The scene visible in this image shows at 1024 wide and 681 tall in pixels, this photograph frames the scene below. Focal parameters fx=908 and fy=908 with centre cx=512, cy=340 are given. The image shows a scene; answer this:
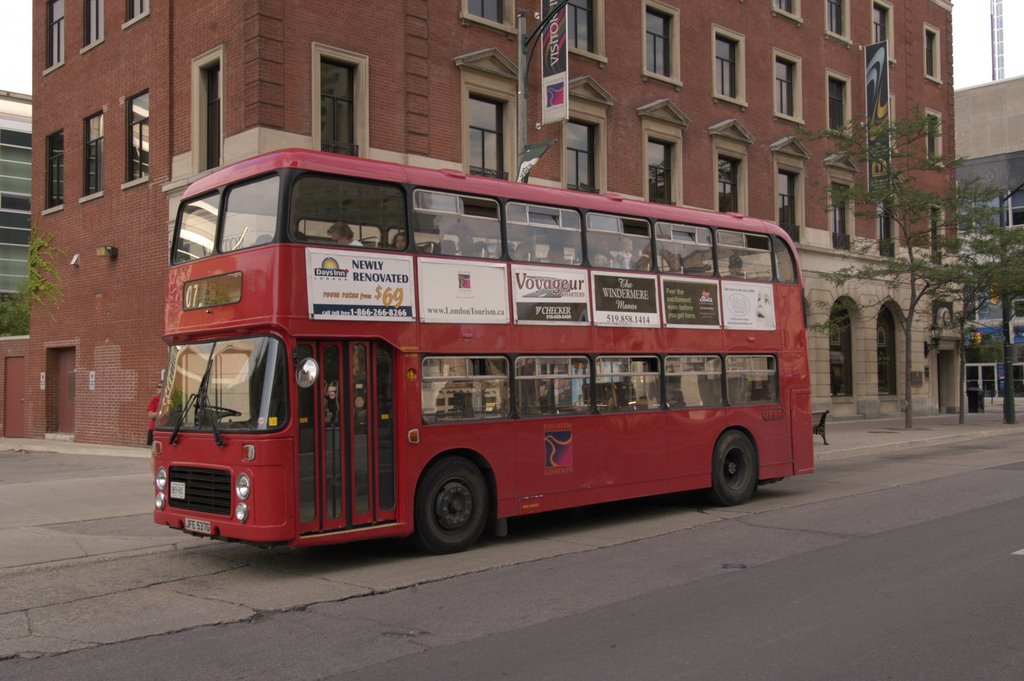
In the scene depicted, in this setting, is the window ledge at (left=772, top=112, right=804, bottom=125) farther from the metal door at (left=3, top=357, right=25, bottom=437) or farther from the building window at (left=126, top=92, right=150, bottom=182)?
the metal door at (left=3, top=357, right=25, bottom=437)

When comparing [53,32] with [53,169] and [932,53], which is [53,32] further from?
[932,53]

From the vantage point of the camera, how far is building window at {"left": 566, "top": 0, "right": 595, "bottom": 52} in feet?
78.3

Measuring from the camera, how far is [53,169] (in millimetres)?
25438

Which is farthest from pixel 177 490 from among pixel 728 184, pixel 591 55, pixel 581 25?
pixel 728 184

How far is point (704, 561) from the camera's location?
913 cm

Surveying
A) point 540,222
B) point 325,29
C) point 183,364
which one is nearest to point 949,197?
point 325,29

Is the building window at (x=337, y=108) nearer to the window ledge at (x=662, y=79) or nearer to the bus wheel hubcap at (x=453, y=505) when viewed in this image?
the window ledge at (x=662, y=79)

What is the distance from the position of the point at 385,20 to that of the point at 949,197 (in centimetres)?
1774

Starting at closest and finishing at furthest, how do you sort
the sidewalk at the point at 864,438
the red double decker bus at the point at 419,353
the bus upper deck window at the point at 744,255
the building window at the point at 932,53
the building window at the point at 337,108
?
the red double decker bus at the point at 419,353
the bus upper deck window at the point at 744,255
the building window at the point at 337,108
the sidewalk at the point at 864,438
the building window at the point at 932,53

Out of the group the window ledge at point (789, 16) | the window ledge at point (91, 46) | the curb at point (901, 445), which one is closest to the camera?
the curb at point (901, 445)

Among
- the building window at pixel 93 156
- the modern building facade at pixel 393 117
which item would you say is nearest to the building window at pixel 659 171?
the modern building facade at pixel 393 117

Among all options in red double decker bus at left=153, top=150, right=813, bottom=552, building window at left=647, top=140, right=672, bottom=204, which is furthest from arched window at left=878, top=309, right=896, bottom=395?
red double decker bus at left=153, top=150, right=813, bottom=552

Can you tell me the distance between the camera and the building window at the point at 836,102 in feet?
108

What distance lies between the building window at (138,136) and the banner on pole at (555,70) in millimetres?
9392
